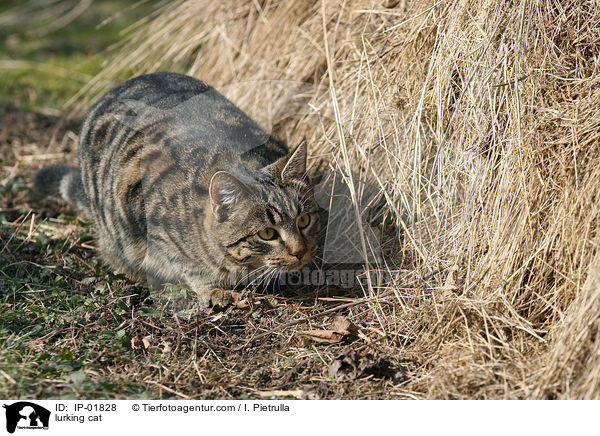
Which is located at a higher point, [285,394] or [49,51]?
[49,51]

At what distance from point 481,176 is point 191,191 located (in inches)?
51.6

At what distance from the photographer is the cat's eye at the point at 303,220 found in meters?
2.62

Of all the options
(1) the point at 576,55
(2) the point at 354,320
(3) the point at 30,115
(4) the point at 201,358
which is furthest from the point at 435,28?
(3) the point at 30,115

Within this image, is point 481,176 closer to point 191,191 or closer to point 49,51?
point 191,191

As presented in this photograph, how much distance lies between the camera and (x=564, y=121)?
7.28 feet

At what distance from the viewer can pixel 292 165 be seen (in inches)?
100

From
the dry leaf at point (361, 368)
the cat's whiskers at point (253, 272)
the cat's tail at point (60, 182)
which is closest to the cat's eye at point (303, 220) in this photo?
the cat's whiskers at point (253, 272)

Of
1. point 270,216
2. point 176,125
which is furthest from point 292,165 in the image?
point 176,125

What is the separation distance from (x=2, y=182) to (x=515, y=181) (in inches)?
124

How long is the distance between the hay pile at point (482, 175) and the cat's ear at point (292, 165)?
0.65 ft
